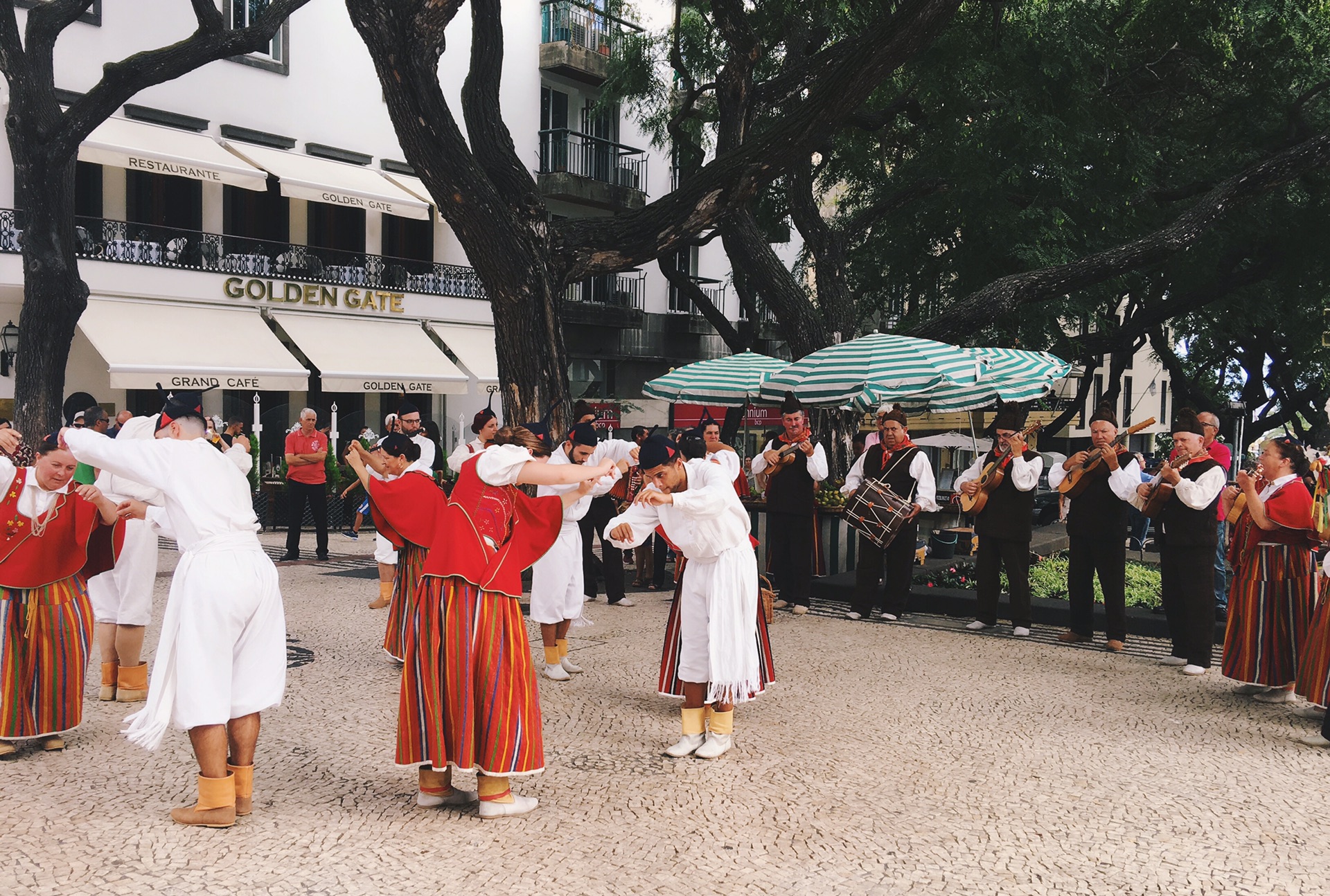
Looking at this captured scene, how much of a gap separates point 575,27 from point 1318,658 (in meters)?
25.4

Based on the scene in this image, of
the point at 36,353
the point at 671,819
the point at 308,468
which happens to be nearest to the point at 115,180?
the point at 36,353

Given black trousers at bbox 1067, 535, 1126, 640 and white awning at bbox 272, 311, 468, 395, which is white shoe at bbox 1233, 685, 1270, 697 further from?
white awning at bbox 272, 311, 468, 395

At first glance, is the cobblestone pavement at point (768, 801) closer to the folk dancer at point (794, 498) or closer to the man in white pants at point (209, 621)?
the man in white pants at point (209, 621)

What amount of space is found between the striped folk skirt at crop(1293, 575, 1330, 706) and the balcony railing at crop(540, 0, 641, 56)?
932 inches

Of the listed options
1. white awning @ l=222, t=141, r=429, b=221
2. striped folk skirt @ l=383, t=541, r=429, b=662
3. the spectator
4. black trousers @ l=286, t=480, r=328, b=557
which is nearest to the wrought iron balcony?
white awning @ l=222, t=141, r=429, b=221

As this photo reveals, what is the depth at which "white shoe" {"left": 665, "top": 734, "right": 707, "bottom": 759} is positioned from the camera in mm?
5953

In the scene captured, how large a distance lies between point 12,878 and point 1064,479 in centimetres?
757

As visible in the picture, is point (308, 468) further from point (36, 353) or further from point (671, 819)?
point (671, 819)

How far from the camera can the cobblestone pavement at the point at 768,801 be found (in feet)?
14.3

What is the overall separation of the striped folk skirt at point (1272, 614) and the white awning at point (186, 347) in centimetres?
1752

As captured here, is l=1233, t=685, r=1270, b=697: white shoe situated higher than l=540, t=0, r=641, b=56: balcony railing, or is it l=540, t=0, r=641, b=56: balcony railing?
l=540, t=0, r=641, b=56: balcony railing

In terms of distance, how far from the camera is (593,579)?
1120 centimetres

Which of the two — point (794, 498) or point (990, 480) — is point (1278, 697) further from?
point (794, 498)

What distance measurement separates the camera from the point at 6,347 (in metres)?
20.1
